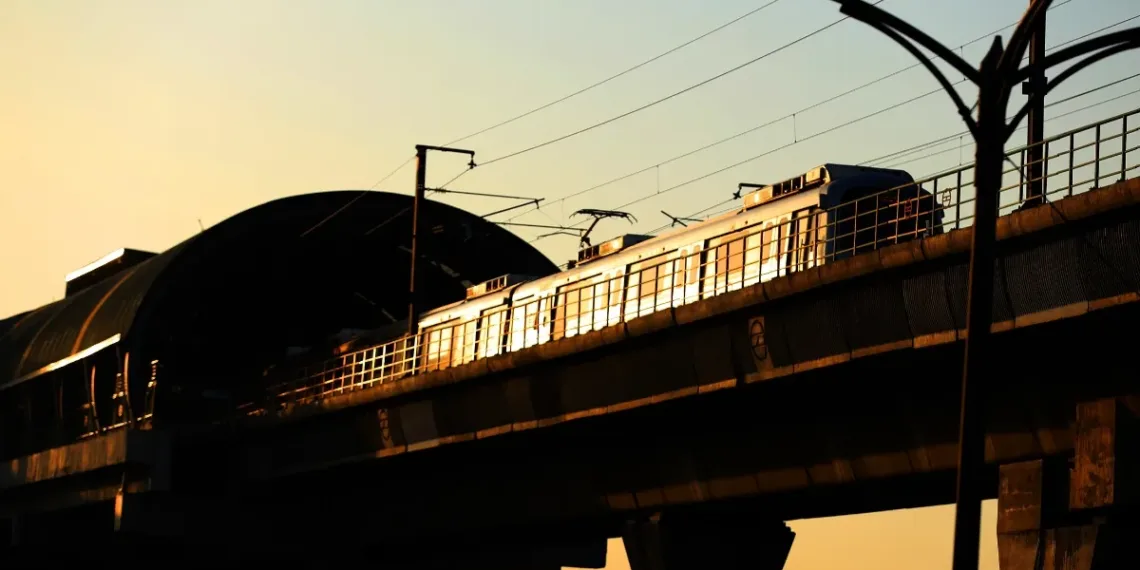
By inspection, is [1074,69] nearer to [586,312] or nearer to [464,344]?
[586,312]

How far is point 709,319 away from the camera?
33594 mm

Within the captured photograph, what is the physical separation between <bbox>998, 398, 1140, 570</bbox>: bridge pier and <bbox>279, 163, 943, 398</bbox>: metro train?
632 centimetres

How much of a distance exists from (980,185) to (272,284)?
6109cm

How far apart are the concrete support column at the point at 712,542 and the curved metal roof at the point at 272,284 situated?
88.4ft

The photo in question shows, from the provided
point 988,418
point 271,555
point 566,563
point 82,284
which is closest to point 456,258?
point 566,563

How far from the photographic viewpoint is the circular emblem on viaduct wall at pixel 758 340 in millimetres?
32000

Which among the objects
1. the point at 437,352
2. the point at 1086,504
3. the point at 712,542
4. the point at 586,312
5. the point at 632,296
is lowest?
the point at 1086,504

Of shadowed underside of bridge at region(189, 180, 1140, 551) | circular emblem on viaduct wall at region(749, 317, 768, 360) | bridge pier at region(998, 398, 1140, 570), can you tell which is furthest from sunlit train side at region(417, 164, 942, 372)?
bridge pier at region(998, 398, 1140, 570)

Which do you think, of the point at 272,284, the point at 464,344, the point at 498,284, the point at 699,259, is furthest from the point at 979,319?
the point at 272,284

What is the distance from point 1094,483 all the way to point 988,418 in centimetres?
320

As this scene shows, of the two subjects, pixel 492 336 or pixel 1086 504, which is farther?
pixel 492 336

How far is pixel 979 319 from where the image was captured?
1820 cm

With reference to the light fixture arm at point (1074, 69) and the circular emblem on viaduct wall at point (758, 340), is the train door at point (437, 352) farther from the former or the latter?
the light fixture arm at point (1074, 69)

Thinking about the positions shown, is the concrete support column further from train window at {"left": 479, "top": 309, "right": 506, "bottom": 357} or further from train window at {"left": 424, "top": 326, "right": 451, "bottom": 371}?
train window at {"left": 424, "top": 326, "right": 451, "bottom": 371}
